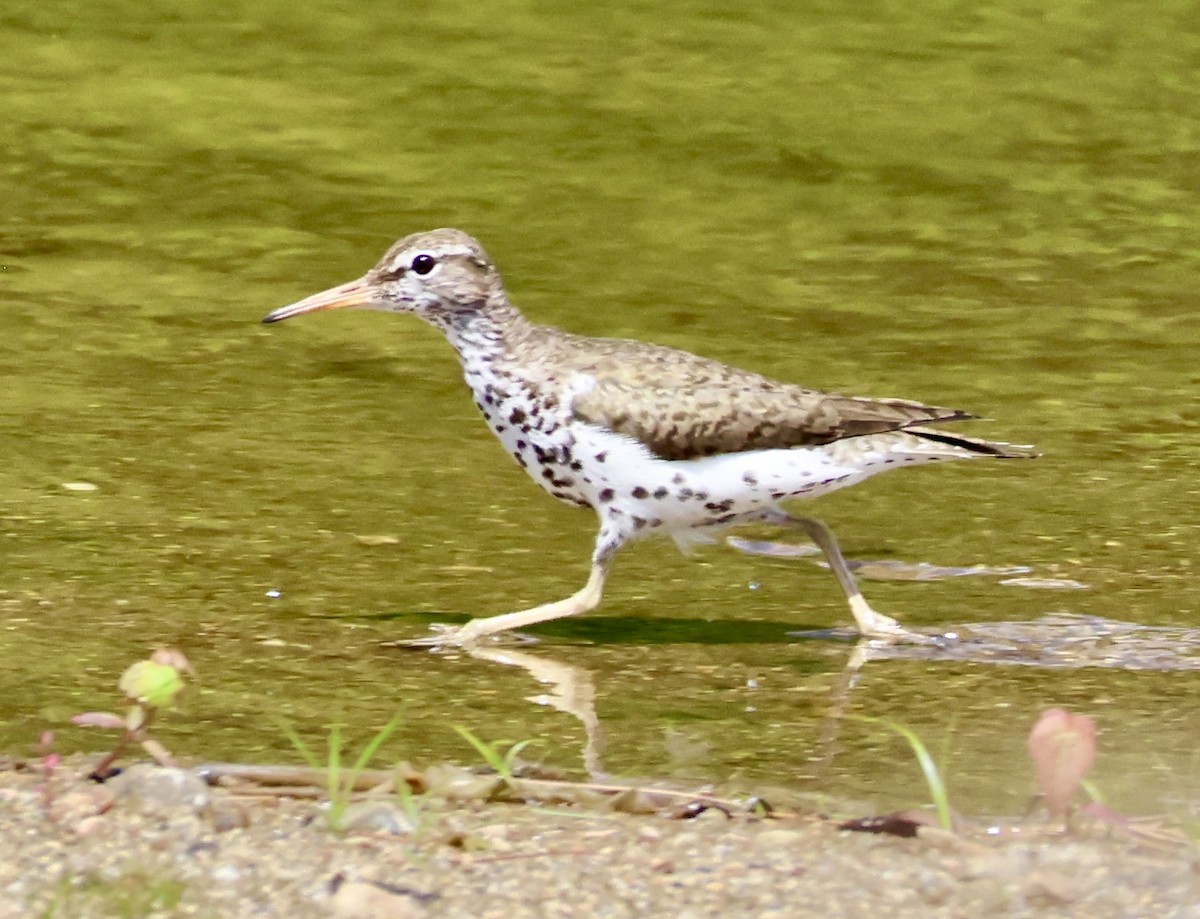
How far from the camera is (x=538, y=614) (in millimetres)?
7125

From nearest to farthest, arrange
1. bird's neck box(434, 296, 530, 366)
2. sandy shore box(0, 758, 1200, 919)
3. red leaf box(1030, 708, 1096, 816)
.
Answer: sandy shore box(0, 758, 1200, 919), red leaf box(1030, 708, 1096, 816), bird's neck box(434, 296, 530, 366)

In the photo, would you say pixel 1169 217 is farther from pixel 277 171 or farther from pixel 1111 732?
pixel 1111 732

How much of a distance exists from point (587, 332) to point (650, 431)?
3439mm

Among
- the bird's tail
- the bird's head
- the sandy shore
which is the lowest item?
the sandy shore

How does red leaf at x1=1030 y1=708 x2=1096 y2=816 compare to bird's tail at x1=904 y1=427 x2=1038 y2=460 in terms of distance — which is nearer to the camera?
red leaf at x1=1030 y1=708 x2=1096 y2=816

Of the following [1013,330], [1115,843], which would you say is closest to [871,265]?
[1013,330]

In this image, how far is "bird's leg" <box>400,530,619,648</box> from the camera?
6992 mm

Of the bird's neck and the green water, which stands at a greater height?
the bird's neck

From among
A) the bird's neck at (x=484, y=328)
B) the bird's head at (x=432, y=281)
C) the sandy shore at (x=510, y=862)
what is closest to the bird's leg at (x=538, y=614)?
the bird's neck at (x=484, y=328)

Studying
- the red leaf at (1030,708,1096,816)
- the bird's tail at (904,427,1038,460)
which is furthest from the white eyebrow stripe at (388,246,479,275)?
the red leaf at (1030,708,1096,816)

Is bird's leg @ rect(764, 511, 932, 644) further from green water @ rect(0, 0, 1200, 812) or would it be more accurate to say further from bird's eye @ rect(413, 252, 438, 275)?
bird's eye @ rect(413, 252, 438, 275)

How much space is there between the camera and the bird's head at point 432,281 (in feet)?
25.6

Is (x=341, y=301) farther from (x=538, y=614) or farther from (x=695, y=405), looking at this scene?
(x=538, y=614)

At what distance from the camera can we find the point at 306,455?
8992 mm
